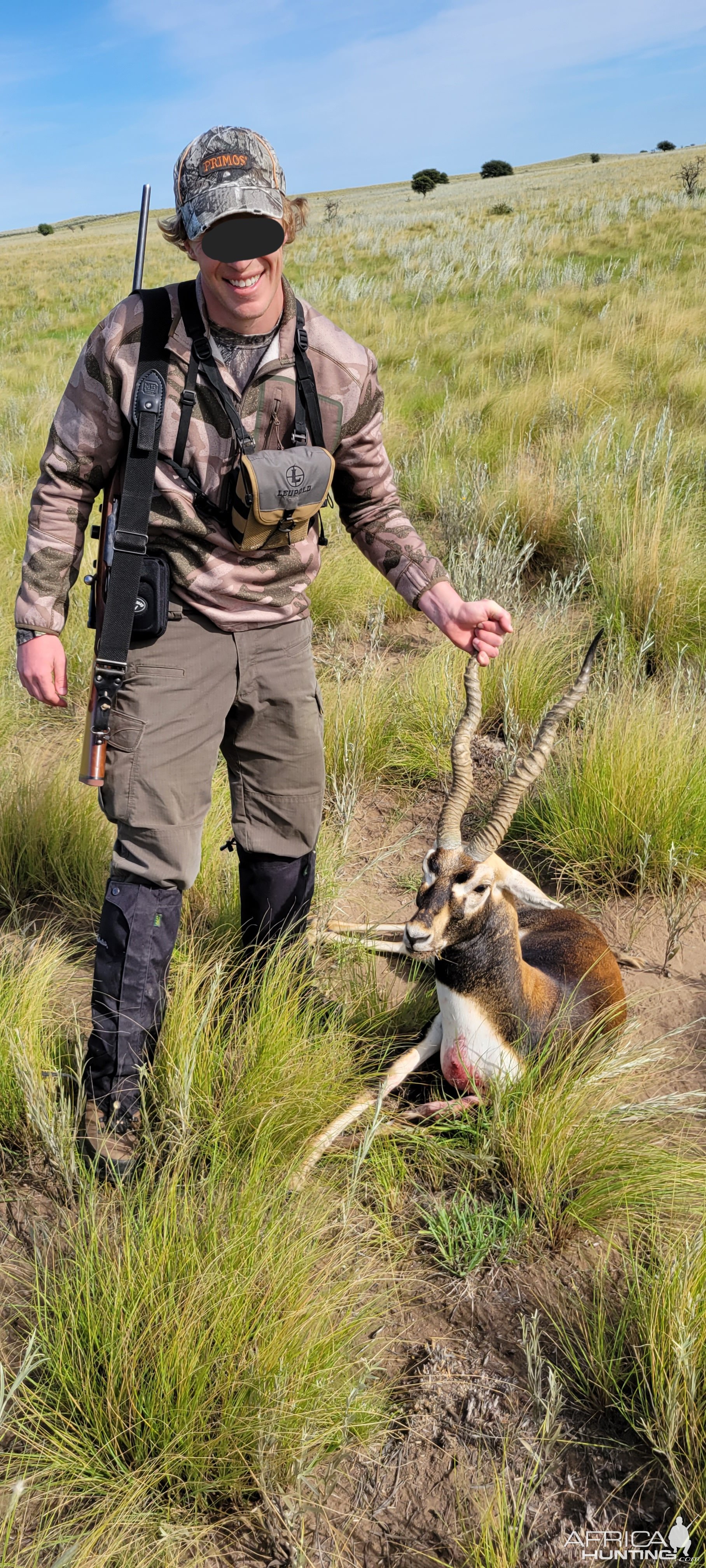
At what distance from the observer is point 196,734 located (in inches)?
101

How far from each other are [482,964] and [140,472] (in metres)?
1.44

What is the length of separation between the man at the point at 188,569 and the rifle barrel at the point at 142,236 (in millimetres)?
432

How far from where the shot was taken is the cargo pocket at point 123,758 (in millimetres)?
2482

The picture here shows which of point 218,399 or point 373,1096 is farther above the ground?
point 218,399

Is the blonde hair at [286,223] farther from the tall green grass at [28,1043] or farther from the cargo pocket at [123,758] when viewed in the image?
the tall green grass at [28,1043]

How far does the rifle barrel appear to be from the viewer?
2900 millimetres

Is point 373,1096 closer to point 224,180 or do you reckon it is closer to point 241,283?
point 241,283

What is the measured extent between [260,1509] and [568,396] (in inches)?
308

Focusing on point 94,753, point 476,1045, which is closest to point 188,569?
point 94,753

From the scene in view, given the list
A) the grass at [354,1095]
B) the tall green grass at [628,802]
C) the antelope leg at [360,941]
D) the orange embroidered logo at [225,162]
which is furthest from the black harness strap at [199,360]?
the tall green grass at [628,802]

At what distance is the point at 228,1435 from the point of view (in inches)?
69.1

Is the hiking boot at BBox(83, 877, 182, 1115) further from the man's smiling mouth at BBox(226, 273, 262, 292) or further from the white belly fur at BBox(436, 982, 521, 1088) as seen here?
the man's smiling mouth at BBox(226, 273, 262, 292)

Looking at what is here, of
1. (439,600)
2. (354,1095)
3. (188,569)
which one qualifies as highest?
(188,569)

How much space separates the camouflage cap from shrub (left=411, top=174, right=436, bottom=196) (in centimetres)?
6502
